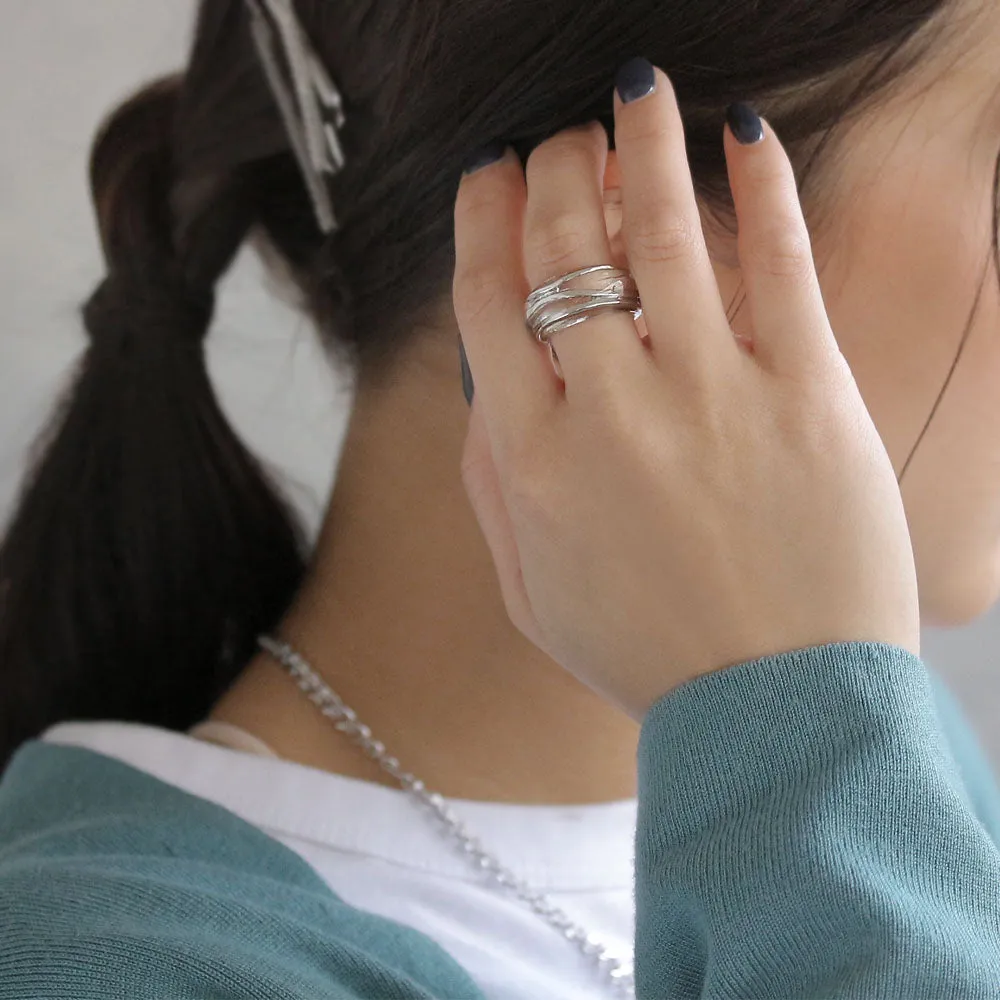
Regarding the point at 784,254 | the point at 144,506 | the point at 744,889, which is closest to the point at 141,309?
the point at 144,506

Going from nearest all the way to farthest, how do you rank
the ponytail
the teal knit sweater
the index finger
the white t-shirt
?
the teal knit sweater → the index finger → the white t-shirt → the ponytail

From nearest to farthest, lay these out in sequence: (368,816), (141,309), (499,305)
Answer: (499,305) → (368,816) → (141,309)

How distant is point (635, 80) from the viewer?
56 centimetres

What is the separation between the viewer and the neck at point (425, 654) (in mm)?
740

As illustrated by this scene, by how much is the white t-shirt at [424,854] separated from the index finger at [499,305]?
27cm

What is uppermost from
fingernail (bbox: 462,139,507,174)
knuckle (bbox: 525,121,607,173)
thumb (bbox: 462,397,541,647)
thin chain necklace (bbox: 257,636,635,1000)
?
fingernail (bbox: 462,139,507,174)

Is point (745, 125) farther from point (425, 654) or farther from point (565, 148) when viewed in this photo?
point (425, 654)

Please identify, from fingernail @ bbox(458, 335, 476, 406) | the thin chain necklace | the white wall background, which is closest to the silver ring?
fingernail @ bbox(458, 335, 476, 406)

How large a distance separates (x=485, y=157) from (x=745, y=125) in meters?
0.14

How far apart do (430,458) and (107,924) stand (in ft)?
1.09

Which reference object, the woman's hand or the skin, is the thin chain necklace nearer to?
the skin

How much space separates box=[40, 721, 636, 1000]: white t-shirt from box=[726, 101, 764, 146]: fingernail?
0.45 meters

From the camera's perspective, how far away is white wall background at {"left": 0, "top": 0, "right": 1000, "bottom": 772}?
105 centimetres

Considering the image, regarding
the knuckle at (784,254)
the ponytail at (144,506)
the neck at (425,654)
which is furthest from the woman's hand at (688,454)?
the ponytail at (144,506)
